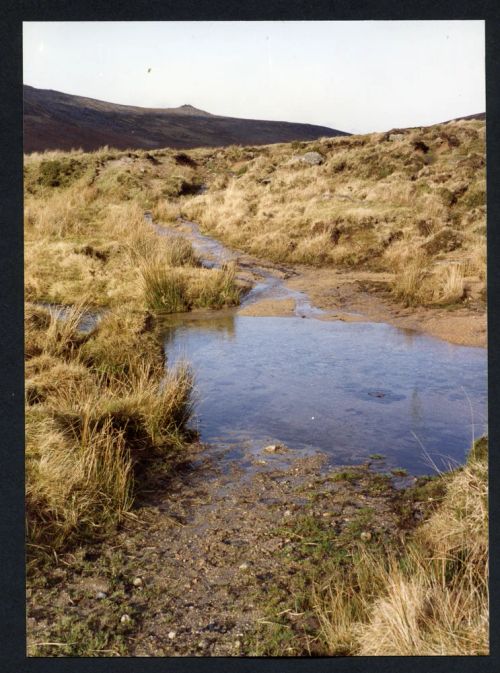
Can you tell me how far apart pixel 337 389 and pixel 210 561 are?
2.75m

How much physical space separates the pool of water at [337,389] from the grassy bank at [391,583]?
84 cm

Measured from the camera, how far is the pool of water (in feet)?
17.1

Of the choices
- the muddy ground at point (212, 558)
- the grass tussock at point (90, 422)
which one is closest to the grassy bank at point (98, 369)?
the grass tussock at point (90, 422)


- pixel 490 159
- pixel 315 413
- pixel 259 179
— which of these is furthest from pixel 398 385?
pixel 259 179

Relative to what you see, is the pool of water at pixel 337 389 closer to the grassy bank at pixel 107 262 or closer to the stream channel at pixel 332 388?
the stream channel at pixel 332 388

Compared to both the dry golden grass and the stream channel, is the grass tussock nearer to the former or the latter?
the stream channel

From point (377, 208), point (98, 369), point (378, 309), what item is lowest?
point (98, 369)

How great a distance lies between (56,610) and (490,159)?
3.60 meters

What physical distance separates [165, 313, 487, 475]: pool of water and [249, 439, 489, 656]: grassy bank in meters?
0.84

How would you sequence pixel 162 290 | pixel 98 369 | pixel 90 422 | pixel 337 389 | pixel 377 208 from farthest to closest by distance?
pixel 377 208 < pixel 162 290 < pixel 337 389 < pixel 98 369 < pixel 90 422

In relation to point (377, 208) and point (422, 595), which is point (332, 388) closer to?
point (422, 595)

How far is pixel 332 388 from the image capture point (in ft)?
20.5

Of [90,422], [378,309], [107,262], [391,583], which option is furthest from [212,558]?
[107,262]

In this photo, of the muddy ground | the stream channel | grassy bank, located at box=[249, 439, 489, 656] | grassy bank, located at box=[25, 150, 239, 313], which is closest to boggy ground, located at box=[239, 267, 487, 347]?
the stream channel
